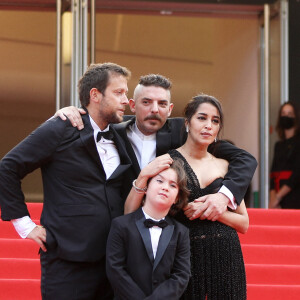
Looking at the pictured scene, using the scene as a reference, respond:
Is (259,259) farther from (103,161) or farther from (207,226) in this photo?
(103,161)

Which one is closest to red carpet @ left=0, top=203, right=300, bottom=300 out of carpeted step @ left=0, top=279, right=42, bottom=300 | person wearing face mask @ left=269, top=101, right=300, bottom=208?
carpeted step @ left=0, top=279, right=42, bottom=300

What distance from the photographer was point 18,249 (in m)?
5.28

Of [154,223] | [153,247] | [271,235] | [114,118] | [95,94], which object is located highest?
[95,94]

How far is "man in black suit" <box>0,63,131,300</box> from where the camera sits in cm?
318

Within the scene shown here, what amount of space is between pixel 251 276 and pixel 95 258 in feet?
6.80

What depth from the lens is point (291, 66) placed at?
7859mm

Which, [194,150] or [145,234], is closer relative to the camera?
[145,234]

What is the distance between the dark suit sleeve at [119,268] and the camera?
10.1 ft

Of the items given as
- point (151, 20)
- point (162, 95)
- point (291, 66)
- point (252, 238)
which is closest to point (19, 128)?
point (151, 20)

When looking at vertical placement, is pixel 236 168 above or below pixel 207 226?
above

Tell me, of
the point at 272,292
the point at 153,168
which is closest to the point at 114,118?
the point at 153,168

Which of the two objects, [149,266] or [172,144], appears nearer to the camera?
[149,266]

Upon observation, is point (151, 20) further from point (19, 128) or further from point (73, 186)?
point (73, 186)

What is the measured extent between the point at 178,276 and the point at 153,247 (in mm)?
164
